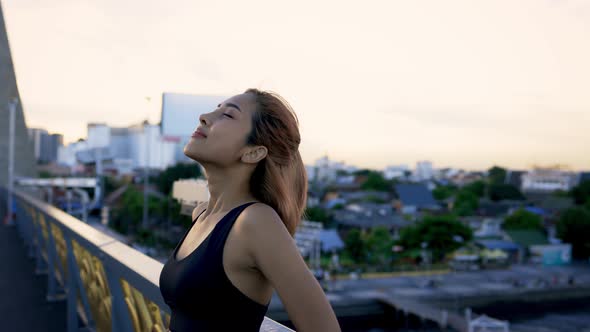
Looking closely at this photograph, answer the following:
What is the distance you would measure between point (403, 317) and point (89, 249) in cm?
2846

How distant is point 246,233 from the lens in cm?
89

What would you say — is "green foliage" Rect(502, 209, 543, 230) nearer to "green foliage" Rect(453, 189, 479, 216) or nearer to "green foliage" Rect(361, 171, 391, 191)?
"green foliage" Rect(453, 189, 479, 216)

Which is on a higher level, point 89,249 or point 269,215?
point 269,215

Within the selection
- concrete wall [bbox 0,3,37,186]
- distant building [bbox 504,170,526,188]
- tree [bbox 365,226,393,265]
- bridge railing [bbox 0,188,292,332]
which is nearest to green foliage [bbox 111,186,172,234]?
tree [bbox 365,226,393,265]

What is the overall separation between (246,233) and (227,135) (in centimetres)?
23

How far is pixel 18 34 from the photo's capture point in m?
10.2

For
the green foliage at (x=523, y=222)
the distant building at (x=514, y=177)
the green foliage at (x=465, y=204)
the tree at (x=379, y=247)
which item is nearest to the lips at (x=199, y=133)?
the tree at (x=379, y=247)

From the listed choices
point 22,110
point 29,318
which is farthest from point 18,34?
point 29,318

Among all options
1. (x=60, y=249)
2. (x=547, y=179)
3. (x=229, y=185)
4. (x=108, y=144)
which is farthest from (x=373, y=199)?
(x=229, y=185)

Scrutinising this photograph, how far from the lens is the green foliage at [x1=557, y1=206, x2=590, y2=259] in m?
44.3

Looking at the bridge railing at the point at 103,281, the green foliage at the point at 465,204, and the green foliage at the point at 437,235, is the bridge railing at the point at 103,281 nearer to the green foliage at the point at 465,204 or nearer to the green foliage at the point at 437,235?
the green foliage at the point at 437,235

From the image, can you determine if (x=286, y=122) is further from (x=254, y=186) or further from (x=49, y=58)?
(x=49, y=58)

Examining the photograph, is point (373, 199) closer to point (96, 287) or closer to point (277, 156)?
point (96, 287)

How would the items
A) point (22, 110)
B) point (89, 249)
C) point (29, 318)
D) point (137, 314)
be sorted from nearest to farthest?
point (137, 314) < point (89, 249) < point (29, 318) < point (22, 110)
